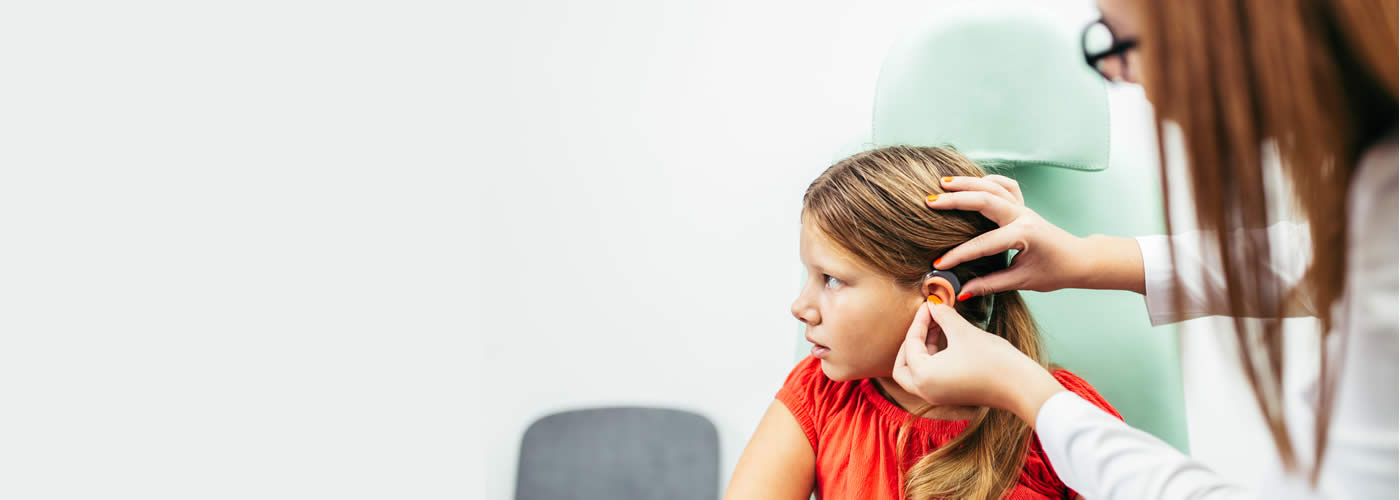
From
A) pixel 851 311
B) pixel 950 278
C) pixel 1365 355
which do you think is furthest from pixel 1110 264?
pixel 1365 355

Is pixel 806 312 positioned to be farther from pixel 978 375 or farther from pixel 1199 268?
pixel 1199 268

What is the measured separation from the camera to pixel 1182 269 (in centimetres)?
84

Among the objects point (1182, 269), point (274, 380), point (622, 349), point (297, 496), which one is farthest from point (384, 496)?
point (1182, 269)

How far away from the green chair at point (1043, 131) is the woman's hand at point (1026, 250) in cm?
17

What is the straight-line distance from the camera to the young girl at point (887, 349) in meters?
0.91

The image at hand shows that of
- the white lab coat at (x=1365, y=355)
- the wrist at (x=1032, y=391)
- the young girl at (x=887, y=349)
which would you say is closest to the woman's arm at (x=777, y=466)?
the young girl at (x=887, y=349)

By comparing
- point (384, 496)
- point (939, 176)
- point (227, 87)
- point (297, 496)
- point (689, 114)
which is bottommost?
point (384, 496)

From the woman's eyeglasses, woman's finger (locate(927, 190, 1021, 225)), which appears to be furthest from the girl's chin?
the woman's eyeglasses

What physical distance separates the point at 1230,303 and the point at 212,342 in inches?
36.4

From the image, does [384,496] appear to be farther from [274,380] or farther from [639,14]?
[639,14]

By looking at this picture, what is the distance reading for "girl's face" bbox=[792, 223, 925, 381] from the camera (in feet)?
3.01

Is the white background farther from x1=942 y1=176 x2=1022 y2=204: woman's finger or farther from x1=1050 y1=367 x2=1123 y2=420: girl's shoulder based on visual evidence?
x1=942 y1=176 x2=1022 y2=204: woman's finger

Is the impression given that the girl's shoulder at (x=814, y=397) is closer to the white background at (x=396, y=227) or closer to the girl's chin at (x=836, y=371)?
the girl's chin at (x=836, y=371)

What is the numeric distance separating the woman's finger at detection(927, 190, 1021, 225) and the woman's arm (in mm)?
353
